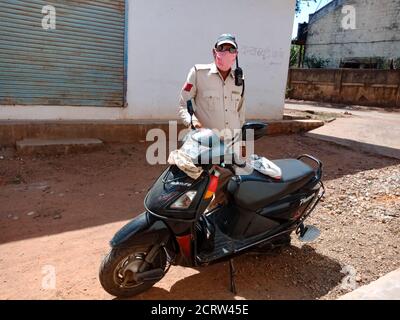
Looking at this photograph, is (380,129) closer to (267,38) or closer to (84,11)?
(267,38)

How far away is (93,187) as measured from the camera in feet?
16.1

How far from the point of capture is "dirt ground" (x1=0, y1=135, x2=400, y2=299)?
276 cm

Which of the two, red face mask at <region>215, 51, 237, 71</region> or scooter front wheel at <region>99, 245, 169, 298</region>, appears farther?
red face mask at <region>215, 51, 237, 71</region>

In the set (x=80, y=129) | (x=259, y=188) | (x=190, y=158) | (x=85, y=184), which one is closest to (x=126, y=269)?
(x=190, y=158)

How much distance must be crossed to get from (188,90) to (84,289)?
1.87 m

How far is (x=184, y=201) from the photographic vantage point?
236 centimetres

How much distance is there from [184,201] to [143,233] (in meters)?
0.35

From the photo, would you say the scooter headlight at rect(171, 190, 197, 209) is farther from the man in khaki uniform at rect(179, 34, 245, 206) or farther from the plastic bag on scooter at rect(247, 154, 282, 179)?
the man in khaki uniform at rect(179, 34, 245, 206)

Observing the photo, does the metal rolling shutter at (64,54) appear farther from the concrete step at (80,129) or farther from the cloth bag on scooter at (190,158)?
the cloth bag on scooter at (190,158)

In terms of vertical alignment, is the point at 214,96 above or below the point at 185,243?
above

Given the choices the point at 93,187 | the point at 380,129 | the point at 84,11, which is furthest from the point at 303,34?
the point at 93,187

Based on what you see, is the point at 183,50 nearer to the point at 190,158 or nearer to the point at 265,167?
the point at 265,167

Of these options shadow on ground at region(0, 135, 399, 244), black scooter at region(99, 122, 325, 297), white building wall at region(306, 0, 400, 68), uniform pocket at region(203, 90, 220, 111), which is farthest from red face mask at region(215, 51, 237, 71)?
white building wall at region(306, 0, 400, 68)

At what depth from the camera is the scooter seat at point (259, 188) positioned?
8.89ft
